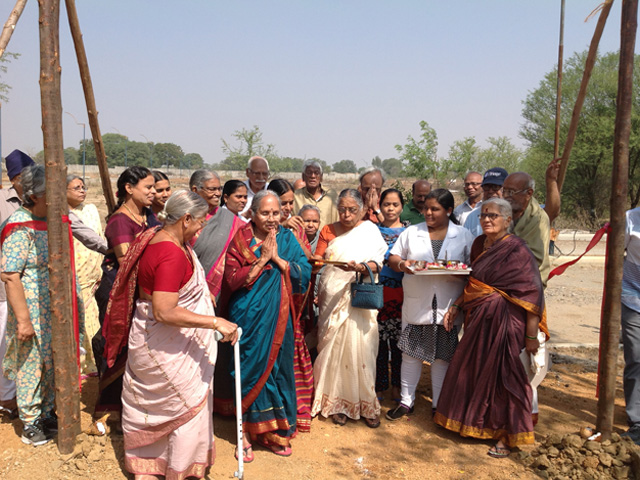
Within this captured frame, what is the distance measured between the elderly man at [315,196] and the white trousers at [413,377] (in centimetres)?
214

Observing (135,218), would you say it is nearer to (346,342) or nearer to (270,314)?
(270,314)

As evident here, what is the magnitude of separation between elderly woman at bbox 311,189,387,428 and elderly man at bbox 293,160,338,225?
1.58 m

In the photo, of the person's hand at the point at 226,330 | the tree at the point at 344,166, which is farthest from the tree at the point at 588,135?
the tree at the point at 344,166

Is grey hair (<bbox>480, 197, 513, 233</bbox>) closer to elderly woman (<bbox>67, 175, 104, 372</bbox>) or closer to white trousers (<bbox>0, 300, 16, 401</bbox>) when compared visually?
elderly woman (<bbox>67, 175, 104, 372</bbox>)

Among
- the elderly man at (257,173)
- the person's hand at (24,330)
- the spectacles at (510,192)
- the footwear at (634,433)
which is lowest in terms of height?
the footwear at (634,433)

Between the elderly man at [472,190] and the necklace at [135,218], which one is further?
the elderly man at [472,190]

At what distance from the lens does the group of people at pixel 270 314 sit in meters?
3.26

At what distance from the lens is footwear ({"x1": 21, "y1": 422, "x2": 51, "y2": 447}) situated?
3778mm

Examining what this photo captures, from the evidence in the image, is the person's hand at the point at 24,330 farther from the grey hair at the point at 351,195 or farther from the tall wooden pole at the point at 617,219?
the tall wooden pole at the point at 617,219

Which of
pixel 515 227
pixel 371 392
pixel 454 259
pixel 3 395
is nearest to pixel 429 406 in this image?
pixel 371 392

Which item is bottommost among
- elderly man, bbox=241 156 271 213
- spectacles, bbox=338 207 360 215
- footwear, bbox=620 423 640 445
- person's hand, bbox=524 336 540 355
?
footwear, bbox=620 423 640 445

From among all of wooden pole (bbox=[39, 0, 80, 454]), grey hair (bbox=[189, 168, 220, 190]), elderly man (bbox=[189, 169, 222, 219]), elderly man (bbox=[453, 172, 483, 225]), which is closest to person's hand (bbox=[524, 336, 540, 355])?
elderly man (bbox=[453, 172, 483, 225])

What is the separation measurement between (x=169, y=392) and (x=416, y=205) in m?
3.66

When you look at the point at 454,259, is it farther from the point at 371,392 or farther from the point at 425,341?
the point at 371,392
